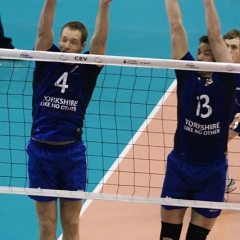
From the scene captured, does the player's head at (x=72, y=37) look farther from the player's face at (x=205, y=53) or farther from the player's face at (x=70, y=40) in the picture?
the player's face at (x=205, y=53)

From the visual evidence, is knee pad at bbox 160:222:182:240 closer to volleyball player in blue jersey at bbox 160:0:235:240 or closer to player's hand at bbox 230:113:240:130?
volleyball player in blue jersey at bbox 160:0:235:240

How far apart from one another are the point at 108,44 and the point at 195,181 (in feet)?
25.3

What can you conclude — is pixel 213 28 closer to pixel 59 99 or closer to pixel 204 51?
pixel 204 51

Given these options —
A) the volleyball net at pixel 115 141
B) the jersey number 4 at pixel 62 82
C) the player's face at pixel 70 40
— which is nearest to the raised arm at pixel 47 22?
the player's face at pixel 70 40

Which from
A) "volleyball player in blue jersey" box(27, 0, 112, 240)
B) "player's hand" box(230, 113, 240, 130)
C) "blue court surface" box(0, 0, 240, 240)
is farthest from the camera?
"blue court surface" box(0, 0, 240, 240)

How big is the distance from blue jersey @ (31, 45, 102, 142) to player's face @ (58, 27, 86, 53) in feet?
0.49

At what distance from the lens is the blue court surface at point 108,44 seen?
761 cm

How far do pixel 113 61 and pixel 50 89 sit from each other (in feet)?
1.98

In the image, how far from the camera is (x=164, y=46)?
1279cm

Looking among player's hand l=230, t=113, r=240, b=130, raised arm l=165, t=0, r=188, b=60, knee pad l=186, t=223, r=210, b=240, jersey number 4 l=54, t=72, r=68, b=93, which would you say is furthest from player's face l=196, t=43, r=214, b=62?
player's hand l=230, t=113, r=240, b=130

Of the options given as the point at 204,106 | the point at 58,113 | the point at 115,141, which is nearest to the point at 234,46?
the point at 204,106

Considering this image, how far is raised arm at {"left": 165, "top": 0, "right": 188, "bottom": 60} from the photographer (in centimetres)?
536

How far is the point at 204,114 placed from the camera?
5.33 meters

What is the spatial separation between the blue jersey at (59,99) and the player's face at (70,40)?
0.15 m
